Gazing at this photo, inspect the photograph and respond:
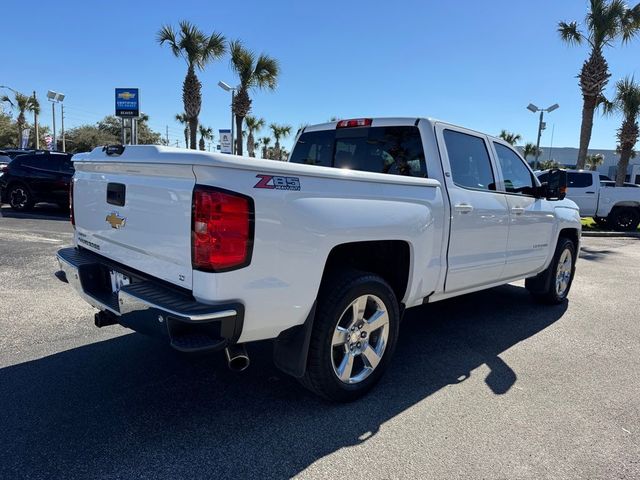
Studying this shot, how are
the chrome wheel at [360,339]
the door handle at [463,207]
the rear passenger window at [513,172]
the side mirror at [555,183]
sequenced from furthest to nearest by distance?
the side mirror at [555,183] < the rear passenger window at [513,172] < the door handle at [463,207] < the chrome wheel at [360,339]

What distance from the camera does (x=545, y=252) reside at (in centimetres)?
538

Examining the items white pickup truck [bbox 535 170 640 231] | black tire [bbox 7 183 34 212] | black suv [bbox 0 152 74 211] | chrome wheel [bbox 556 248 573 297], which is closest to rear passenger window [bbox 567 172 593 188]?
white pickup truck [bbox 535 170 640 231]

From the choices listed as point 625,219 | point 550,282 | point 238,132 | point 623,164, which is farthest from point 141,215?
point 623,164

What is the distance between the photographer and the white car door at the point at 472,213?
3.87 meters

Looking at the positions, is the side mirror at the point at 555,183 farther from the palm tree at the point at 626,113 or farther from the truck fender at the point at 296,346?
the palm tree at the point at 626,113

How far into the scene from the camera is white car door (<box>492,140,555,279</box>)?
468 centimetres

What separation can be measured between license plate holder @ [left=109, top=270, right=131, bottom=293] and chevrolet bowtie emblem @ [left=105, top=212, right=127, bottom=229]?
1.00 feet

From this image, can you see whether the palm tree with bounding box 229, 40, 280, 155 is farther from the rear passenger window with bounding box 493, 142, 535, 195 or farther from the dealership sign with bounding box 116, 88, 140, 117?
the rear passenger window with bounding box 493, 142, 535, 195

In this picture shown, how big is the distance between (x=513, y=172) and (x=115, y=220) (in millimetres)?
3878

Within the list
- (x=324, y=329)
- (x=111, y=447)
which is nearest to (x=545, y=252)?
(x=324, y=329)

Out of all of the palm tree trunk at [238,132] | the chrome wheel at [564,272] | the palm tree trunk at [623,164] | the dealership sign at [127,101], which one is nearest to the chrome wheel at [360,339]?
the chrome wheel at [564,272]

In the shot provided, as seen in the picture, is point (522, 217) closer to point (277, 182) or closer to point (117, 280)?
point (277, 182)

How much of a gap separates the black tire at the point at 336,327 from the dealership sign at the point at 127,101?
16.8 meters

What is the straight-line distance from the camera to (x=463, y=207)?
3869mm
